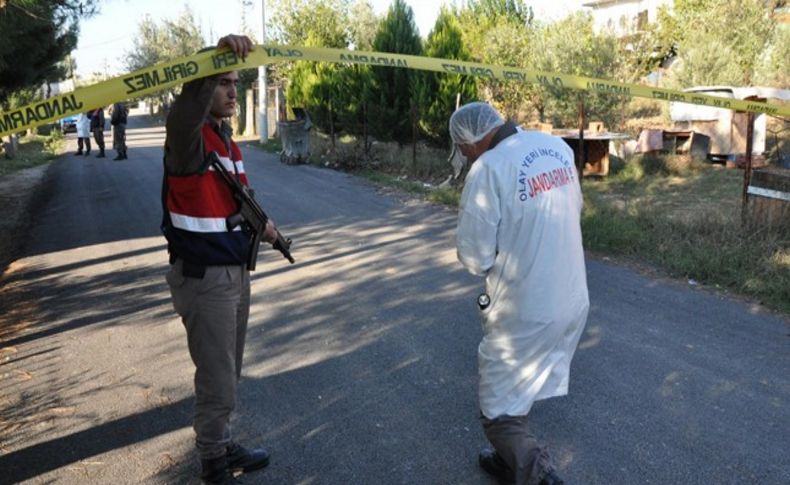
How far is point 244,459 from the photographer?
3.21m

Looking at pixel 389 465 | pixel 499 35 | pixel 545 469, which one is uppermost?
pixel 499 35

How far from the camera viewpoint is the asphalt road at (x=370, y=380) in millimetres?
3309

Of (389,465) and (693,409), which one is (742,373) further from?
(389,465)

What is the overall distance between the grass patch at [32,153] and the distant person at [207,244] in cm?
1693

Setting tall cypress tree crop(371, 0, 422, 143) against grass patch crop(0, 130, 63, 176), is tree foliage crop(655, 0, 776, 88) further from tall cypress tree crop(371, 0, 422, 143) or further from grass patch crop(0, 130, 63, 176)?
grass patch crop(0, 130, 63, 176)

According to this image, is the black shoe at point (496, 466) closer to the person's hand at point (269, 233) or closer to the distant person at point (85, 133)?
the person's hand at point (269, 233)

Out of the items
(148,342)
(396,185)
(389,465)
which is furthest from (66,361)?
(396,185)

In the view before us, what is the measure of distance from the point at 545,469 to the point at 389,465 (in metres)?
0.86

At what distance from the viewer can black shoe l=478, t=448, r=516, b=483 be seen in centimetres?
306

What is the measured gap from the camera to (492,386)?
2848mm

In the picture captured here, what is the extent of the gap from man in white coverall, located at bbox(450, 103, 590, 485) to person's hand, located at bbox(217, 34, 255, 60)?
1.02 meters

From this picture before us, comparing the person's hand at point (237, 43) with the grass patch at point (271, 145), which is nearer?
the person's hand at point (237, 43)

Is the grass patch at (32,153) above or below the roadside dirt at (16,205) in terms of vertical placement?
above

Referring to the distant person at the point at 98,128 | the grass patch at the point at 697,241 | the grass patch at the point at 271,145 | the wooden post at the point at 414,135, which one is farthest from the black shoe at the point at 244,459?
the grass patch at the point at 271,145
